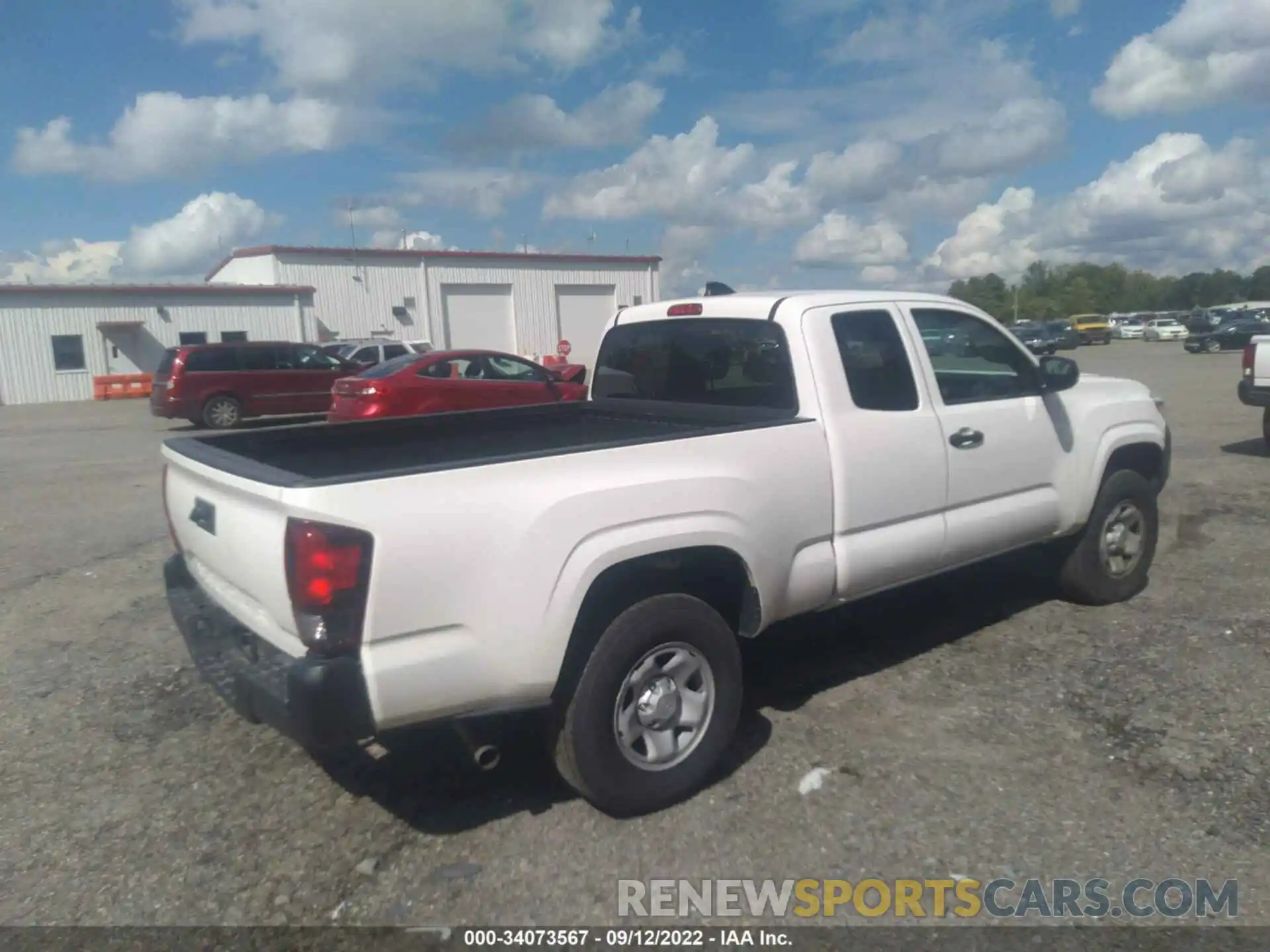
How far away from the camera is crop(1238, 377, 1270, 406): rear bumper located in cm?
1041

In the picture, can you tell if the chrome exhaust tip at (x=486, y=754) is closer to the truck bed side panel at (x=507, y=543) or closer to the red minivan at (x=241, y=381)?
the truck bed side panel at (x=507, y=543)

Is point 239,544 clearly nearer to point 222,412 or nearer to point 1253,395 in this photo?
point 1253,395

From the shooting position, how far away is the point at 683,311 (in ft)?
16.9

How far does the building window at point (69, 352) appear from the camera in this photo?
3222cm

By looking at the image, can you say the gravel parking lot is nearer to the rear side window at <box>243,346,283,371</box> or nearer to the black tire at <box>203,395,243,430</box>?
the black tire at <box>203,395,243,430</box>

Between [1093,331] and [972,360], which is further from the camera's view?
[1093,331]

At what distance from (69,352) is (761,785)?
113ft

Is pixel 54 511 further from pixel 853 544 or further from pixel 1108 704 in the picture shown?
pixel 1108 704

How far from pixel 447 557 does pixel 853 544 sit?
1.96 meters

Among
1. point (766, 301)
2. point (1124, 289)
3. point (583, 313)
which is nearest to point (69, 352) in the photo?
point (583, 313)

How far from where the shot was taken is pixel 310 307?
36094mm

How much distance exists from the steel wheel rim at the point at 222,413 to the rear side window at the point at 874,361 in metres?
17.8

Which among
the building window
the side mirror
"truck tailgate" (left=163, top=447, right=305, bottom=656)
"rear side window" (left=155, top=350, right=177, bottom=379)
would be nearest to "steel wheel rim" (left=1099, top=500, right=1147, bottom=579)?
the side mirror

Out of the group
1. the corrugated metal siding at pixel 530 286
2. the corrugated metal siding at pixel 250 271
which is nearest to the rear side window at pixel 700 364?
the corrugated metal siding at pixel 250 271
